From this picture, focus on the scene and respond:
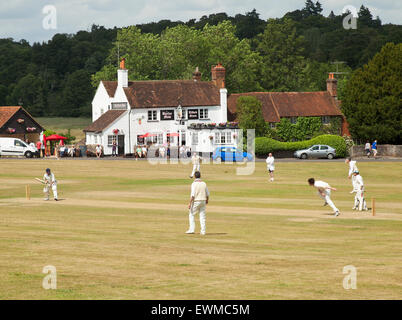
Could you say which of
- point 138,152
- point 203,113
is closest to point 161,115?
point 203,113

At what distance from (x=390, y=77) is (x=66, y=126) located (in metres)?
72.3

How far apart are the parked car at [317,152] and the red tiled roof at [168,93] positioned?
15.3 metres

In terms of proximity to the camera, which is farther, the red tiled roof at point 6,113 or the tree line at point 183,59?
the tree line at point 183,59

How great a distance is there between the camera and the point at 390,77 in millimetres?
77125

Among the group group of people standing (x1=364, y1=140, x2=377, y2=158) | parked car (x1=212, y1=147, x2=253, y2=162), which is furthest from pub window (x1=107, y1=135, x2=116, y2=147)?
group of people standing (x1=364, y1=140, x2=377, y2=158)

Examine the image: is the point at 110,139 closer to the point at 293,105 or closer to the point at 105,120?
the point at 105,120

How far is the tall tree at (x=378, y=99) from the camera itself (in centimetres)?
7631

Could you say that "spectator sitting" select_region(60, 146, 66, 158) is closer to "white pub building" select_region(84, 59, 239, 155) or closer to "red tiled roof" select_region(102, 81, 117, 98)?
"white pub building" select_region(84, 59, 239, 155)

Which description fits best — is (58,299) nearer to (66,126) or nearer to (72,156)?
(72,156)

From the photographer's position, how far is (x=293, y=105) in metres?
86.4

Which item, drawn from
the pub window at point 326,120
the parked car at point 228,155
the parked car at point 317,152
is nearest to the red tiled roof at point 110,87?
the parked car at point 228,155

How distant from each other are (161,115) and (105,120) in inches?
234

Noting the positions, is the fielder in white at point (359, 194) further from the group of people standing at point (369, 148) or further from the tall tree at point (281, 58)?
the tall tree at point (281, 58)
